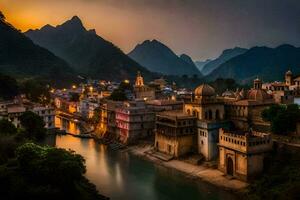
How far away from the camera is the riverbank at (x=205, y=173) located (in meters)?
28.9

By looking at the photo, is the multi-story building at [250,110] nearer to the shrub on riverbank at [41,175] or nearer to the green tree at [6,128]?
the shrub on riverbank at [41,175]

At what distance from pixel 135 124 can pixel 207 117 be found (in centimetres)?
1112

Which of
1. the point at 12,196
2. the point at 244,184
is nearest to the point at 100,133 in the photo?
the point at 244,184

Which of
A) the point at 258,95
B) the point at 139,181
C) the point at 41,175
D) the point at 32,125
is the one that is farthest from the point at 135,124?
the point at 41,175

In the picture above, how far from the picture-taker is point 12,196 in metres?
21.7

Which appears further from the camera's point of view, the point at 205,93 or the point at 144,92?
the point at 144,92

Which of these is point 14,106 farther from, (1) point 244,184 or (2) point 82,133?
(1) point 244,184

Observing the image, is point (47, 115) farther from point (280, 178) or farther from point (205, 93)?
point (280, 178)

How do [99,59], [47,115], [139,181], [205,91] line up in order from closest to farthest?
[139,181], [205,91], [47,115], [99,59]

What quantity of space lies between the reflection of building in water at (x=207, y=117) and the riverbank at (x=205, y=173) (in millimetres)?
2105

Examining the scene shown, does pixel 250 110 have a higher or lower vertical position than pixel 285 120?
higher

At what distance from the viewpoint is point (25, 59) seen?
113 metres

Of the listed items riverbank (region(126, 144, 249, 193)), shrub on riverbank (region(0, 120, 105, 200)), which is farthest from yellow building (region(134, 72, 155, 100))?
shrub on riverbank (region(0, 120, 105, 200))

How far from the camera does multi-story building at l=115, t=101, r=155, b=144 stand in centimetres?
4650
